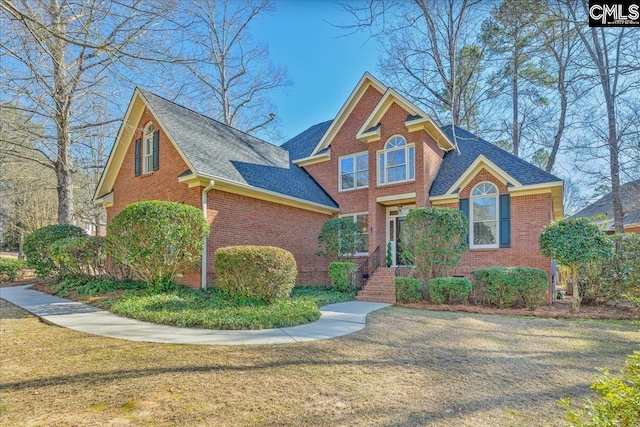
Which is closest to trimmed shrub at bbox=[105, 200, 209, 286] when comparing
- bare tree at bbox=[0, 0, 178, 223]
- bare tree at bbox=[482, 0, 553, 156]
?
bare tree at bbox=[0, 0, 178, 223]

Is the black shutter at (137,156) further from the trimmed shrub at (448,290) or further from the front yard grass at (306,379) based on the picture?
the trimmed shrub at (448,290)

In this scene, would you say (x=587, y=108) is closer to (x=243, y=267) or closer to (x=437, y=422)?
(x=243, y=267)

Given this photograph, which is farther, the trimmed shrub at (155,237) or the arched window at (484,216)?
the arched window at (484,216)

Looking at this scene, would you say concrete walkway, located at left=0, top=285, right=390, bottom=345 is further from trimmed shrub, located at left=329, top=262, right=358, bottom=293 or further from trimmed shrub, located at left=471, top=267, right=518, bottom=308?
trimmed shrub, located at left=471, top=267, right=518, bottom=308

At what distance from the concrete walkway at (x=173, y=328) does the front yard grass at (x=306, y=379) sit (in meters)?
0.30

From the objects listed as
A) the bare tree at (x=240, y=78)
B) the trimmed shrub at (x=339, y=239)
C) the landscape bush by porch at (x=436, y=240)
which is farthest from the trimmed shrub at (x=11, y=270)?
the landscape bush by porch at (x=436, y=240)

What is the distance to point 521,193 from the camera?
11586mm

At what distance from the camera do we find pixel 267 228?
40.4 ft

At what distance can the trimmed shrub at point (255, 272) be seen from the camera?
798 centimetres

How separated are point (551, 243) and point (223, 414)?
9.62 metres

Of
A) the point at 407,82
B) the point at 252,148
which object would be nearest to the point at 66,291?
the point at 252,148

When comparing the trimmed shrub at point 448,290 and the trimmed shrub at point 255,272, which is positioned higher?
the trimmed shrub at point 255,272

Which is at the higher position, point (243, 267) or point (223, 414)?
point (243, 267)

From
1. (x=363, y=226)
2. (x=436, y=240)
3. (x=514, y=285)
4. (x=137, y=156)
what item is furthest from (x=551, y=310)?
(x=137, y=156)
